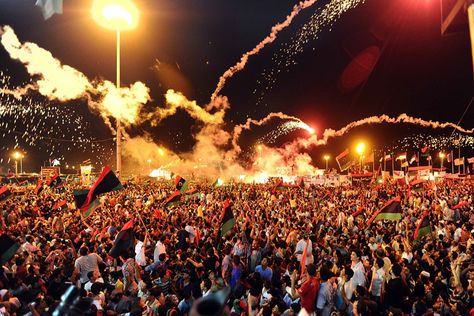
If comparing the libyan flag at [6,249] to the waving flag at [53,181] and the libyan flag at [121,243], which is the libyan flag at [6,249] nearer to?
the libyan flag at [121,243]

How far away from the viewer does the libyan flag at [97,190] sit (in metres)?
9.11

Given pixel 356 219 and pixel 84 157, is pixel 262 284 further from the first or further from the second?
pixel 84 157

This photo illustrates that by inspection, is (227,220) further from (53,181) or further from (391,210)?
(53,181)

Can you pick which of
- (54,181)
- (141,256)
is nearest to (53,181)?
(54,181)

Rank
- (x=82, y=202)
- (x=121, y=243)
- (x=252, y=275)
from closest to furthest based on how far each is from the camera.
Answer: (x=252, y=275) → (x=121, y=243) → (x=82, y=202)

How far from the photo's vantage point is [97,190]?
909cm

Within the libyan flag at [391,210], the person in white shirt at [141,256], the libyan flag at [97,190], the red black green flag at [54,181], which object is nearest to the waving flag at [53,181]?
the red black green flag at [54,181]

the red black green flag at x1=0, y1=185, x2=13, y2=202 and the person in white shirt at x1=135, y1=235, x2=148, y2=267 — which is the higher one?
the red black green flag at x1=0, y1=185, x2=13, y2=202

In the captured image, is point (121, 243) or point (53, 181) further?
point (53, 181)

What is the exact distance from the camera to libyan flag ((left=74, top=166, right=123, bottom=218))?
29.9 ft

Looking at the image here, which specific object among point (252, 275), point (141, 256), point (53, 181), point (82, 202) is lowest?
point (252, 275)

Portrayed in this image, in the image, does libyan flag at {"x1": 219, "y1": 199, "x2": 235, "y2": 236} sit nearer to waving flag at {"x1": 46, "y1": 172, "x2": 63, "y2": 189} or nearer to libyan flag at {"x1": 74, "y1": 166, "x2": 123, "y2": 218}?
libyan flag at {"x1": 74, "y1": 166, "x2": 123, "y2": 218}

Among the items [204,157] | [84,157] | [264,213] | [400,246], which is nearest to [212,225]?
[264,213]

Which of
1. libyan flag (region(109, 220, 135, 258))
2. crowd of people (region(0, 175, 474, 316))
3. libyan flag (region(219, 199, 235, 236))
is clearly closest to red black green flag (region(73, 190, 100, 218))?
crowd of people (region(0, 175, 474, 316))
